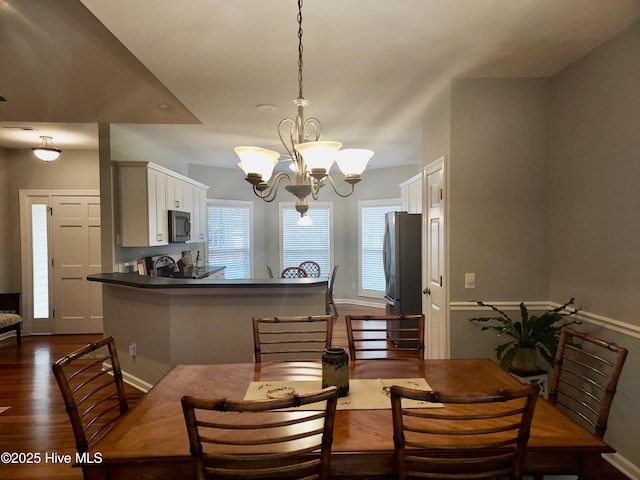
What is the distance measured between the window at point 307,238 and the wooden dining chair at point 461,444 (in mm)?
6275

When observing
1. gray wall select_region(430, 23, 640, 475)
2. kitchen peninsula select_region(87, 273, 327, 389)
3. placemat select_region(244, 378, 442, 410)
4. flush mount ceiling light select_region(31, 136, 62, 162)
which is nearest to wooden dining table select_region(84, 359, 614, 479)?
placemat select_region(244, 378, 442, 410)

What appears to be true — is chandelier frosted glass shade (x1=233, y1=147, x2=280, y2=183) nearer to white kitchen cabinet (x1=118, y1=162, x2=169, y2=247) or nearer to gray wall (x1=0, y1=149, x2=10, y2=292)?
white kitchen cabinet (x1=118, y1=162, x2=169, y2=247)

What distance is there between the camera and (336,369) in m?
1.61

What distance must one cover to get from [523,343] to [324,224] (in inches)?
207

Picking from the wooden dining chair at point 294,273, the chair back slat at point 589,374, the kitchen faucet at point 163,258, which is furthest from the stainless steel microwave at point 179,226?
the chair back slat at point 589,374

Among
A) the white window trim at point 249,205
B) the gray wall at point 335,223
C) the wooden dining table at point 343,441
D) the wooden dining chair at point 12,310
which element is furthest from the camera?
the gray wall at point 335,223

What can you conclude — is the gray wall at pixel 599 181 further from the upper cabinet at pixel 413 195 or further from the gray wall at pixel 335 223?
the gray wall at pixel 335 223

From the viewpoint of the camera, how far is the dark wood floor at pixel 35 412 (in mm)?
2367

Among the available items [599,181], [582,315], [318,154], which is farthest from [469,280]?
[318,154]

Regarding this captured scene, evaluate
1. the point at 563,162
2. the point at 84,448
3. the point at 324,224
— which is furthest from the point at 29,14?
the point at 324,224

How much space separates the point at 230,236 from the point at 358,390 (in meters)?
5.83

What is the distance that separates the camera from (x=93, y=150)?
552 cm

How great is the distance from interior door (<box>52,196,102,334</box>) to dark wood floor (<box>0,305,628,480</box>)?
42 cm

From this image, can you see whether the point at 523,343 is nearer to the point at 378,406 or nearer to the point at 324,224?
the point at 378,406
